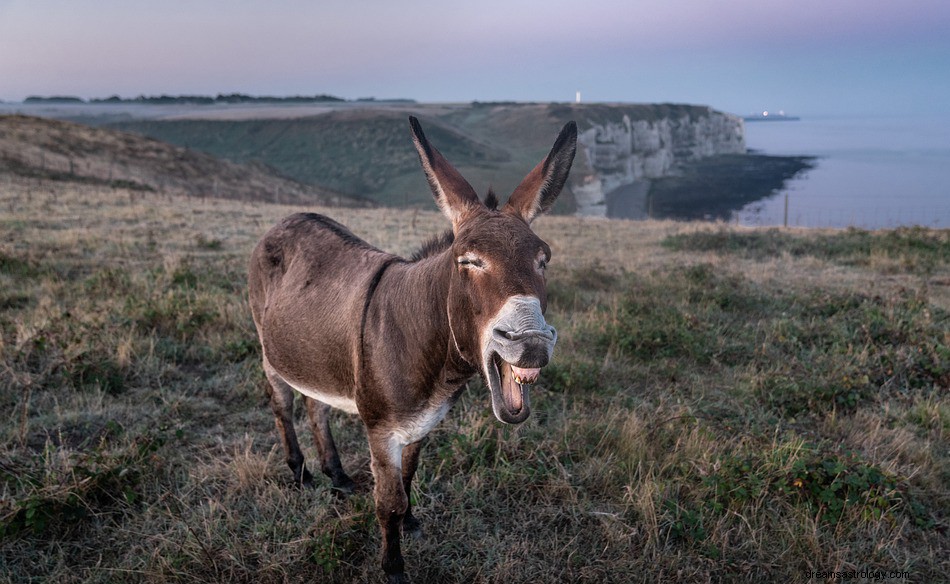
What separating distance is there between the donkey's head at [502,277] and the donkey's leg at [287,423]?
231cm

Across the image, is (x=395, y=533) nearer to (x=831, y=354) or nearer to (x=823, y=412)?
(x=823, y=412)

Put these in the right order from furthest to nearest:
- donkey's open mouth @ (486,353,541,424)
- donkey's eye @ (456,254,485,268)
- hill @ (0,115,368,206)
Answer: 1. hill @ (0,115,368,206)
2. donkey's eye @ (456,254,485,268)
3. donkey's open mouth @ (486,353,541,424)

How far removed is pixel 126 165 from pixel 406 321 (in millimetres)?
45888

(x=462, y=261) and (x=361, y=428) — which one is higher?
(x=462, y=261)

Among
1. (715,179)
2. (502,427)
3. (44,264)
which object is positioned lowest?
(502,427)

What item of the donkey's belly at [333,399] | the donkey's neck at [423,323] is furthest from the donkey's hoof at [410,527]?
the donkey's neck at [423,323]

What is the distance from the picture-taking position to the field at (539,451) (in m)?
3.41

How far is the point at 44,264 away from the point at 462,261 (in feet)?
33.0

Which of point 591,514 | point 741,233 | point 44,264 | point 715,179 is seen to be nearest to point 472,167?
point 715,179

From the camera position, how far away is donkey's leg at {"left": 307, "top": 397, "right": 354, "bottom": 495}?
416 centimetres

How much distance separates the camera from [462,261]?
94.0 inches

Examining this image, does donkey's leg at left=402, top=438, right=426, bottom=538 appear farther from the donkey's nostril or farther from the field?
the donkey's nostril

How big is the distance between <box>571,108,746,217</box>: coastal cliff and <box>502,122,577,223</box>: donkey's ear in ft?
224

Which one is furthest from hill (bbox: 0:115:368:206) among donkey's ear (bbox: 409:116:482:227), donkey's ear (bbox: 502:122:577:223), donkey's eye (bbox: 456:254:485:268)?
donkey's eye (bbox: 456:254:485:268)
